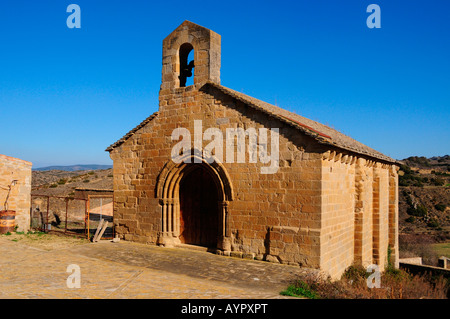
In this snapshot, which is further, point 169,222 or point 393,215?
point 393,215

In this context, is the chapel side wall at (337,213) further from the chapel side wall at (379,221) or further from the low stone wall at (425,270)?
the low stone wall at (425,270)

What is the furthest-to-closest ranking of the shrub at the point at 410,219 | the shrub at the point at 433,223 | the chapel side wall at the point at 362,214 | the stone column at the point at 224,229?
the shrub at the point at 410,219 < the shrub at the point at 433,223 < the chapel side wall at the point at 362,214 < the stone column at the point at 224,229

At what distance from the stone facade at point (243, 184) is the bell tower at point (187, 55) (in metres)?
0.03

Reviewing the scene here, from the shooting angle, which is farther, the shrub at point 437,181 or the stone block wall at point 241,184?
the shrub at point 437,181

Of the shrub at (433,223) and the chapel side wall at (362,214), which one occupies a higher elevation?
the chapel side wall at (362,214)

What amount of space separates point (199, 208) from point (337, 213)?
14.6 ft

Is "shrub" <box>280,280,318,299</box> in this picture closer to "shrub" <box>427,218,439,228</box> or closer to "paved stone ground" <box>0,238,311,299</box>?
"paved stone ground" <box>0,238,311,299</box>

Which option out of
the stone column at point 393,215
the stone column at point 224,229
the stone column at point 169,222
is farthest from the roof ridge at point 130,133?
the stone column at point 393,215

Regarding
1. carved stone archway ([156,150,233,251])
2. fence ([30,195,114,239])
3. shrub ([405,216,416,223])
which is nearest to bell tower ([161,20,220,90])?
carved stone archway ([156,150,233,251])

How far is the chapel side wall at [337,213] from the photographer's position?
9.49m

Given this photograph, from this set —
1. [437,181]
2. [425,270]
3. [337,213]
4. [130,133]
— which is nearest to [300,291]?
[337,213]

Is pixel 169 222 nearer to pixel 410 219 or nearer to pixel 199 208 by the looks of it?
pixel 199 208

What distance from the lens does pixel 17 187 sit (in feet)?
52.4
